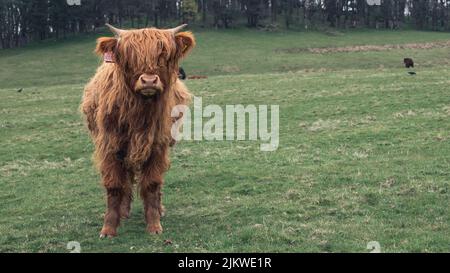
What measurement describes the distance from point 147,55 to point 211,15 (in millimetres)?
96173

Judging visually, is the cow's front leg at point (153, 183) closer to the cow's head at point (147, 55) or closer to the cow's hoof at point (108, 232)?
the cow's hoof at point (108, 232)

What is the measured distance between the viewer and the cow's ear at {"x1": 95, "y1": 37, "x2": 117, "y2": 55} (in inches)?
310

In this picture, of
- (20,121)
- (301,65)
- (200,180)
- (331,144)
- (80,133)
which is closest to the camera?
(200,180)

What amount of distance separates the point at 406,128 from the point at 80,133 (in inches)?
454

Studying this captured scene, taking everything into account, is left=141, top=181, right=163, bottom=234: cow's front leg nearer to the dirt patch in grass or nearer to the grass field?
the grass field

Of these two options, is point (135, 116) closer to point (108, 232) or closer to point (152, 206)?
point (152, 206)

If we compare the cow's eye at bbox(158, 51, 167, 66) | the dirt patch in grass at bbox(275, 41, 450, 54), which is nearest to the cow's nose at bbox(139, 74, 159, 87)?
the cow's eye at bbox(158, 51, 167, 66)

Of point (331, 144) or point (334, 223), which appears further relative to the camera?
point (331, 144)

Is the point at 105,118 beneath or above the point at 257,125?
above

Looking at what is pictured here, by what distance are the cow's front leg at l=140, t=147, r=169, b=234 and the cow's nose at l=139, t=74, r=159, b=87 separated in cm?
151

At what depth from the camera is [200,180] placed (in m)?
12.4

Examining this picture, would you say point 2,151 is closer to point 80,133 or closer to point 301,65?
point 80,133

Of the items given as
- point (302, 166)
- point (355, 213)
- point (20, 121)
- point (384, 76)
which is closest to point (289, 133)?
point (302, 166)

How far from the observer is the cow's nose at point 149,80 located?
24.3ft
